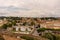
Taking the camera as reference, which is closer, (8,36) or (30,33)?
(8,36)

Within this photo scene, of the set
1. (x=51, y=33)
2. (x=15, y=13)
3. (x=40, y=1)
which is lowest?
(x=51, y=33)

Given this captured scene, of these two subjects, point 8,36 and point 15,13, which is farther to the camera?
point 15,13

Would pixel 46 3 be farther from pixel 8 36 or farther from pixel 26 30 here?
pixel 8 36

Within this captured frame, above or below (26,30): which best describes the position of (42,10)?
above

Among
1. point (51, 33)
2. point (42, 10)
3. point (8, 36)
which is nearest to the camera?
point (8, 36)

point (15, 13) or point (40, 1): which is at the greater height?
point (40, 1)

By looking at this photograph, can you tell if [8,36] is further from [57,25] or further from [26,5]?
[57,25]

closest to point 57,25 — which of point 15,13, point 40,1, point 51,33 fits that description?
point 51,33

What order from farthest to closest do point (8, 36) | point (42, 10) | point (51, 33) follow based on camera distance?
1. point (42, 10)
2. point (51, 33)
3. point (8, 36)

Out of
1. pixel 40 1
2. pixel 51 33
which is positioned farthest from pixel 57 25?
pixel 40 1
